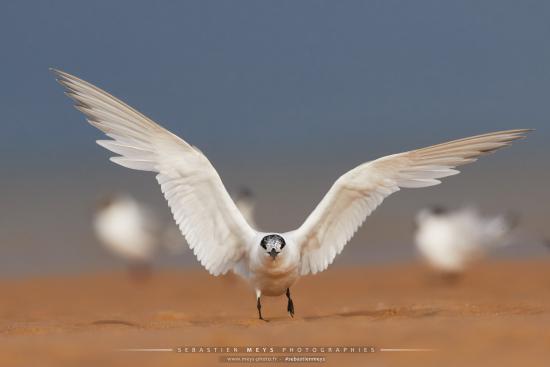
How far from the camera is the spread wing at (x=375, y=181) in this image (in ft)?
35.1

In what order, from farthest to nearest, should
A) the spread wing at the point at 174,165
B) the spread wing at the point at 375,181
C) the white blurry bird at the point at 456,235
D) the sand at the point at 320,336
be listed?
the white blurry bird at the point at 456,235 → the spread wing at the point at 375,181 → the spread wing at the point at 174,165 → the sand at the point at 320,336

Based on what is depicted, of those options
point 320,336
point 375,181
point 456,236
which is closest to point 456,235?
point 456,236

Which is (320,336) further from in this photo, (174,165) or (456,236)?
(456,236)

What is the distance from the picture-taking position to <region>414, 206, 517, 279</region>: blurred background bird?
20.8 meters

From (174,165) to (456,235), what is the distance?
41.3ft

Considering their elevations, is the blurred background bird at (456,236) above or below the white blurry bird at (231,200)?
below

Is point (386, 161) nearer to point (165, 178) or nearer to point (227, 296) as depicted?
point (165, 178)

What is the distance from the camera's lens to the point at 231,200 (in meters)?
10.9

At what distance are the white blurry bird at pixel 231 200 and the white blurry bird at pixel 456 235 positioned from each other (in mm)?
10085

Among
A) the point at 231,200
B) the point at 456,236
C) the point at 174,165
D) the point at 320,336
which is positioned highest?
the point at 174,165

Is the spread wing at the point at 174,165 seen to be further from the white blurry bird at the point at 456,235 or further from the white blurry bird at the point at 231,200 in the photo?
the white blurry bird at the point at 456,235

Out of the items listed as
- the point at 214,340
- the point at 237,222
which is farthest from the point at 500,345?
the point at 237,222

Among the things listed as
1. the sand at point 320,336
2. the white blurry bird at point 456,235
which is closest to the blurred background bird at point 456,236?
the white blurry bird at point 456,235

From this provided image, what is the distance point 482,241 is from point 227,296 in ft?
19.1
